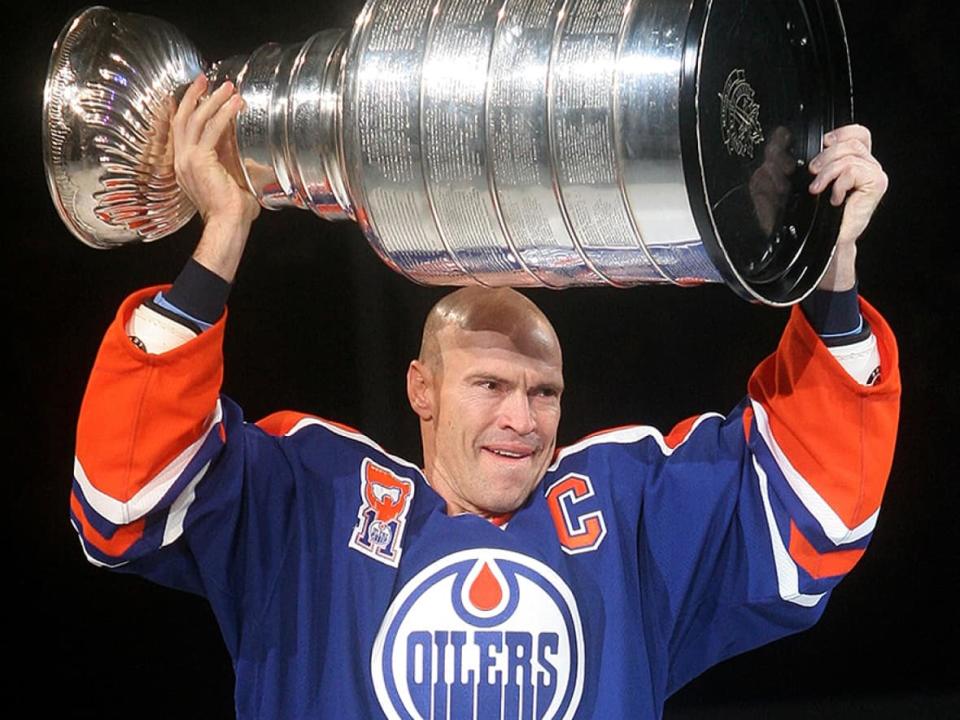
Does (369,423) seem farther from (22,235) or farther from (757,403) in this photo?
(757,403)

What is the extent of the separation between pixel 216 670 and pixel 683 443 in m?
0.77

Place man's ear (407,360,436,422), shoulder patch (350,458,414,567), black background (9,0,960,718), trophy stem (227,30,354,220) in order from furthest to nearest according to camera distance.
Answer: black background (9,0,960,718)
man's ear (407,360,436,422)
shoulder patch (350,458,414,567)
trophy stem (227,30,354,220)

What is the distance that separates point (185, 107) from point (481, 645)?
548mm

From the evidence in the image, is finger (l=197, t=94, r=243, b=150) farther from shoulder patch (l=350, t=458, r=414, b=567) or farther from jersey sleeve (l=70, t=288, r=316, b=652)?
shoulder patch (l=350, t=458, r=414, b=567)

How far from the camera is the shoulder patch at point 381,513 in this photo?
4.69ft

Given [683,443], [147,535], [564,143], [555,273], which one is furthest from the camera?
[683,443]

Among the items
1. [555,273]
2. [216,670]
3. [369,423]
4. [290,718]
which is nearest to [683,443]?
[555,273]

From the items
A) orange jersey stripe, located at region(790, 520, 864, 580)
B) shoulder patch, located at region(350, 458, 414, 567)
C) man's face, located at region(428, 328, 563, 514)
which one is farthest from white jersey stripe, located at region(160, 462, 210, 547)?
orange jersey stripe, located at region(790, 520, 864, 580)

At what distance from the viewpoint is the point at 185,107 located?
1269 millimetres

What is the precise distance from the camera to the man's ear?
1551 millimetres

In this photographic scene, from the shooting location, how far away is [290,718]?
4.60 feet

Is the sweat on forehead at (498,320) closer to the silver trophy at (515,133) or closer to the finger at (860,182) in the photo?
the silver trophy at (515,133)

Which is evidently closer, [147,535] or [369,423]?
[147,535]

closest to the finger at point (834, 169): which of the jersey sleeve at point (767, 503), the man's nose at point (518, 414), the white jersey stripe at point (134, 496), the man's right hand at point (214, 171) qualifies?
the jersey sleeve at point (767, 503)
